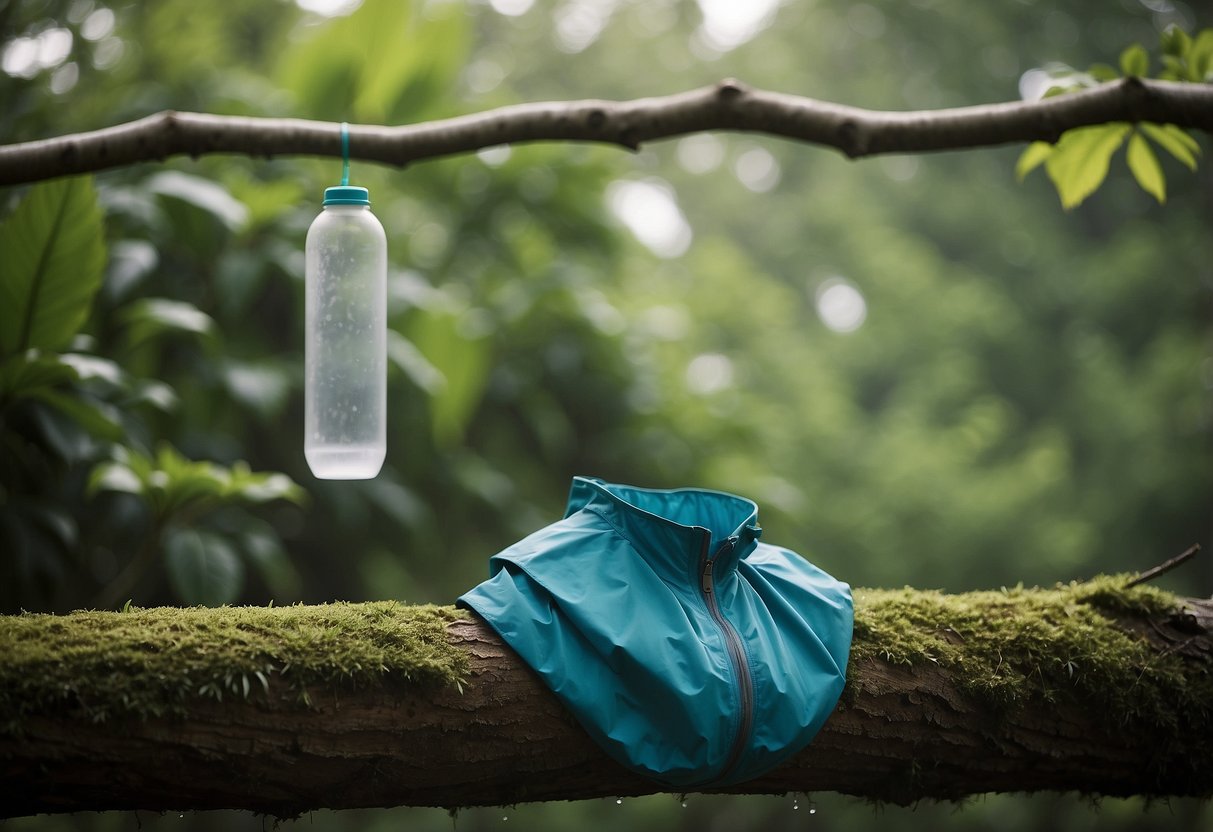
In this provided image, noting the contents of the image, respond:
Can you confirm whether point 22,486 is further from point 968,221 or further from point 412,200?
point 968,221

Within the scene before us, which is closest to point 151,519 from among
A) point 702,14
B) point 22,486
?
point 22,486

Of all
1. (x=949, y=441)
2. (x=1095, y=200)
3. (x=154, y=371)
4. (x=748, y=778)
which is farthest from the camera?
(x=1095, y=200)

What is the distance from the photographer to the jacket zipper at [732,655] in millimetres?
2031

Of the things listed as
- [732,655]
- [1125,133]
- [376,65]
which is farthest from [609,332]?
[732,655]

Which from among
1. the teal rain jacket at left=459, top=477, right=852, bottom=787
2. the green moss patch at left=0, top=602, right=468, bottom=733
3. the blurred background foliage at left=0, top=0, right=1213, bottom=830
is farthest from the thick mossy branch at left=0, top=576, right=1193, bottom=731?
the blurred background foliage at left=0, top=0, right=1213, bottom=830

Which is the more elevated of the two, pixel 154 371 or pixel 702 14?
pixel 702 14

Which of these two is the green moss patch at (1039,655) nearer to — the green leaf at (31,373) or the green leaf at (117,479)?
the green leaf at (117,479)

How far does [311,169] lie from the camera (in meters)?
5.49

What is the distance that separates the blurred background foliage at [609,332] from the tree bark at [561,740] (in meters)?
0.52

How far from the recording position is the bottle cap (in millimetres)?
2264

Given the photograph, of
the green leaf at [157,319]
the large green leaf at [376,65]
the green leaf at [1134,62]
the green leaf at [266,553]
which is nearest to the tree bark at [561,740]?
the green leaf at [1134,62]

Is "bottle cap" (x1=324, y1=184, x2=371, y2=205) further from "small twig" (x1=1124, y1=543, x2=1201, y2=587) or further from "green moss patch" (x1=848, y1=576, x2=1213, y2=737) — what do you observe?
"small twig" (x1=1124, y1=543, x2=1201, y2=587)

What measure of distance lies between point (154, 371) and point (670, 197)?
10312 millimetres

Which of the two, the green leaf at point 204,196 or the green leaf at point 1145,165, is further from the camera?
the green leaf at point 204,196
